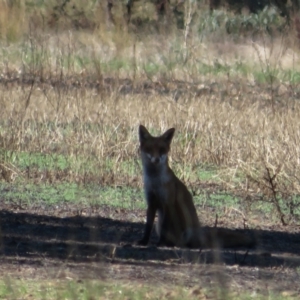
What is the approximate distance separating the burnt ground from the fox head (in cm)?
61

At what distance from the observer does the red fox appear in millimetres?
7281

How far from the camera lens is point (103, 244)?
23.2ft

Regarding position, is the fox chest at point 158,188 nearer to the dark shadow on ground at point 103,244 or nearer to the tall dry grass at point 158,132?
the dark shadow on ground at point 103,244

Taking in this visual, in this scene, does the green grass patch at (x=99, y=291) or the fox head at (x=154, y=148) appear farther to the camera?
the fox head at (x=154, y=148)

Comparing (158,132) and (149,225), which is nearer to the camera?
(149,225)

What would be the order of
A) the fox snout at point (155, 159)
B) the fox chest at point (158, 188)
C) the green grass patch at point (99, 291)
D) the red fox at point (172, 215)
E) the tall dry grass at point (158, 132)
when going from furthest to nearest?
the tall dry grass at point (158, 132), the fox snout at point (155, 159), the fox chest at point (158, 188), the red fox at point (172, 215), the green grass patch at point (99, 291)

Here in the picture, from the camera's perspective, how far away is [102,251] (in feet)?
21.9

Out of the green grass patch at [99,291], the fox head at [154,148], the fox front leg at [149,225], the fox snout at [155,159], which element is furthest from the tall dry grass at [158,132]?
the green grass patch at [99,291]

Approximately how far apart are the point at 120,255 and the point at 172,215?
886mm

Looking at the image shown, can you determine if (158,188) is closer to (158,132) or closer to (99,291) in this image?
(99,291)

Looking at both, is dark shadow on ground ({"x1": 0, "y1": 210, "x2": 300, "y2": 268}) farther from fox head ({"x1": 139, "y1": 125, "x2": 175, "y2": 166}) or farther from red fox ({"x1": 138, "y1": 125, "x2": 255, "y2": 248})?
fox head ({"x1": 139, "y1": 125, "x2": 175, "y2": 166})

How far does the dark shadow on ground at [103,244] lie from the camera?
6.58m

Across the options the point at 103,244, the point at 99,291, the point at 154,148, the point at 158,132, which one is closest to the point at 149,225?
the point at 103,244

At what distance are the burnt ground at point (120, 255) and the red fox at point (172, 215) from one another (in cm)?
11
